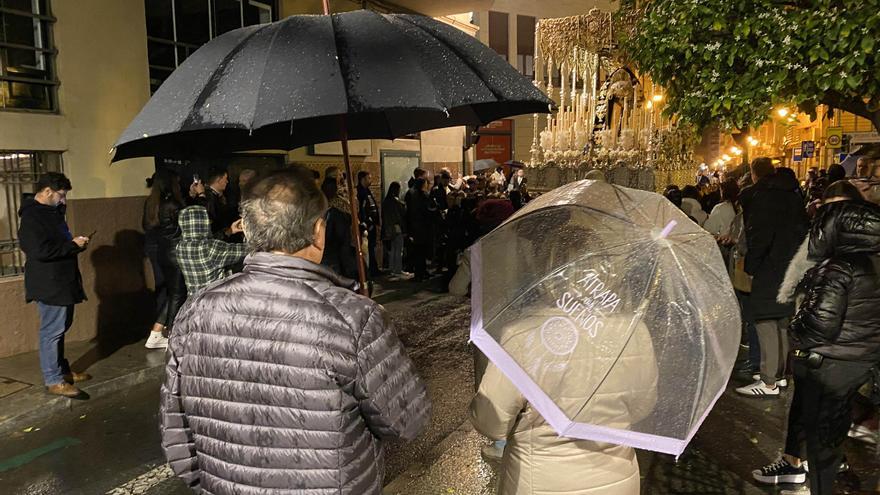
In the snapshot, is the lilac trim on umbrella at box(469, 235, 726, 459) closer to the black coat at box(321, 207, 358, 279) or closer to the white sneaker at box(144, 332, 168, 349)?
the black coat at box(321, 207, 358, 279)

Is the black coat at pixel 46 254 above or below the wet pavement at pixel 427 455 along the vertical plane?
above

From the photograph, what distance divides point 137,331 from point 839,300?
25.5 ft

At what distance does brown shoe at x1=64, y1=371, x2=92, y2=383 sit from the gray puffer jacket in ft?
16.0

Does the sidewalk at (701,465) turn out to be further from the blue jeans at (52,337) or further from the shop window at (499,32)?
the shop window at (499,32)

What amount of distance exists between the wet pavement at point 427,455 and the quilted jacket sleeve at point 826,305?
117 centimetres

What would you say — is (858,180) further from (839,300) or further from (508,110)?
(508,110)

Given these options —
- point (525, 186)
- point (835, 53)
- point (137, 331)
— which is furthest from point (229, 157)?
point (835, 53)

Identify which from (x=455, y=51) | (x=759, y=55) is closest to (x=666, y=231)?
(x=455, y=51)

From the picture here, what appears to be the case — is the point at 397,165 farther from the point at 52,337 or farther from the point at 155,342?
the point at 52,337

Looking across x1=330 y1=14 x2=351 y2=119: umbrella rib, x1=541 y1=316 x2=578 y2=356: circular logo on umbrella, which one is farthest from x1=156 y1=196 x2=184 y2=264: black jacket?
x1=541 y1=316 x2=578 y2=356: circular logo on umbrella

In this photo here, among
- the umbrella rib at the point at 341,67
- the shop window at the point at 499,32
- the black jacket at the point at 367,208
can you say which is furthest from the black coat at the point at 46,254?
the shop window at the point at 499,32

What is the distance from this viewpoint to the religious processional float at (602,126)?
13.2 m

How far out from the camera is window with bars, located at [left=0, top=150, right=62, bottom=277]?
7.18 metres

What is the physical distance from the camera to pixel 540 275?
2127 millimetres
